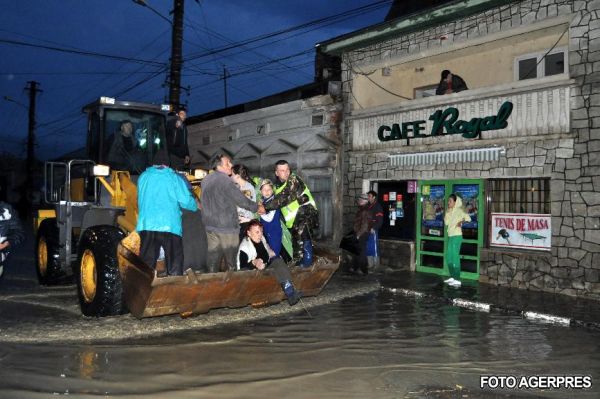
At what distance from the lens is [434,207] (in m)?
12.5

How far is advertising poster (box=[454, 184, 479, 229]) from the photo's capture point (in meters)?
11.5

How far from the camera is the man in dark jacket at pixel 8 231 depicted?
622cm

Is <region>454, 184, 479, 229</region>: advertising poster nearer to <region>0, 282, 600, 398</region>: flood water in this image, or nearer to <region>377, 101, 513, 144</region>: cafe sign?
<region>377, 101, 513, 144</region>: cafe sign

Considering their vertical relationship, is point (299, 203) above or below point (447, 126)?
below

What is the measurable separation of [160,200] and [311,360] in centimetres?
266

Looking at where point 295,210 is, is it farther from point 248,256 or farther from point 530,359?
point 530,359

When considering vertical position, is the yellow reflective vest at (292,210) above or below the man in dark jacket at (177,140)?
below

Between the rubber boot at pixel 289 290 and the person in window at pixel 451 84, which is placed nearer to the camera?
the rubber boot at pixel 289 290

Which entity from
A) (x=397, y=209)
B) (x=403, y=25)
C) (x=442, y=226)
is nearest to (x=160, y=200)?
(x=442, y=226)

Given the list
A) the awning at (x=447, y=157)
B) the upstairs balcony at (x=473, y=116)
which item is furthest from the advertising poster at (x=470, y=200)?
the upstairs balcony at (x=473, y=116)

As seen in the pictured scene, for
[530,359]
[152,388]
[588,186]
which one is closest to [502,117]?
[588,186]

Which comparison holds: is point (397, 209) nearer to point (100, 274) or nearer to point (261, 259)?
point (261, 259)

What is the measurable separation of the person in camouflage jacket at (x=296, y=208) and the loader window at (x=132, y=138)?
8.38ft

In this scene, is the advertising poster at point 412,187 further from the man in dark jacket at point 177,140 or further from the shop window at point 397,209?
the man in dark jacket at point 177,140
